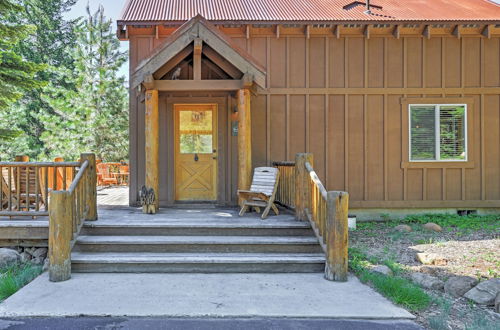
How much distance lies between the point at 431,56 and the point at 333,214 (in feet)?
18.0

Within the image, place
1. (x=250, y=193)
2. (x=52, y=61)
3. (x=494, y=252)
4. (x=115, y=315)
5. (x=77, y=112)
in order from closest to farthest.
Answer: (x=115, y=315) < (x=494, y=252) < (x=250, y=193) < (x=77, y=112) < (x=52, y=61)

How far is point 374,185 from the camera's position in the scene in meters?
7.54

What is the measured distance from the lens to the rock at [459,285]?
12.4 ft

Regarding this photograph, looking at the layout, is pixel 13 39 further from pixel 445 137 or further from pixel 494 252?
pixel 494 252

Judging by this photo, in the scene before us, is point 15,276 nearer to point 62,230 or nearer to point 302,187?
point 62,230

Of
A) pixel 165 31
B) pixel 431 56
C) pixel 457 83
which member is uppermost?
pixel 165 31

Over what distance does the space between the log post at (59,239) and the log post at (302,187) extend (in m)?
3.11

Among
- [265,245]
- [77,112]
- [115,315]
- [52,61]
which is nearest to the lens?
[115,315]

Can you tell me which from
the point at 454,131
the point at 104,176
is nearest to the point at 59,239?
the point at 454,131

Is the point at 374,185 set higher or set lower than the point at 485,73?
lower

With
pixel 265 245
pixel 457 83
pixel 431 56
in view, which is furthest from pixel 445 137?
pixel 265 245

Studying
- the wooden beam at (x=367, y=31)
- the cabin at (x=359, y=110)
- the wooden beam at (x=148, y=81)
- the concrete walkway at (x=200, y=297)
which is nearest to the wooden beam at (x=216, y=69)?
the cabin at (x=359, y=110)

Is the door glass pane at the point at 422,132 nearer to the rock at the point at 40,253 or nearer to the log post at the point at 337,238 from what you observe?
the log post at the point at 337,238

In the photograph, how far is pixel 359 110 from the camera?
7.54 meters
